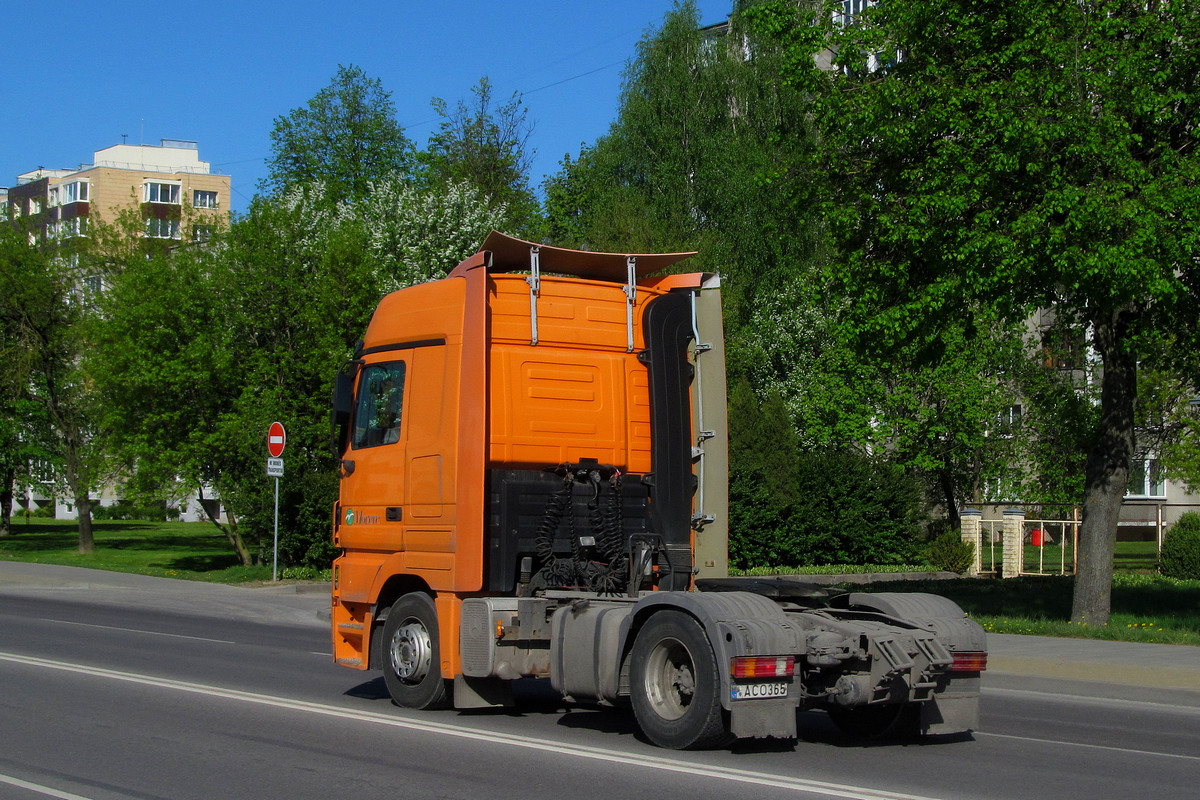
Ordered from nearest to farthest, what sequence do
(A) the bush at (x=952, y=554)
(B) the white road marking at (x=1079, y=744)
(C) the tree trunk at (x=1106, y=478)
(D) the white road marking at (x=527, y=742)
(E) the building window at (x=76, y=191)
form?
(D) the white road marking at (x=527, y=742), (B) the white road marking at (x=1079, y=744), (C) the tree trunk at (x=1106, y=478), (A) the bush at (x=952, y=554), (E) the building window at (x=76, y=191)

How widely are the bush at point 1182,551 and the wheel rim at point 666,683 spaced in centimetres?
2393

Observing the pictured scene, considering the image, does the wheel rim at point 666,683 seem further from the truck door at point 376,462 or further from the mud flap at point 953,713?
the truck door at point 376,462

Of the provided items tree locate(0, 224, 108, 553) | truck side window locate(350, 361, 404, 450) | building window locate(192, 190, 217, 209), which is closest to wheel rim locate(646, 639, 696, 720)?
truck side window locate(350, 361, 404, 450)

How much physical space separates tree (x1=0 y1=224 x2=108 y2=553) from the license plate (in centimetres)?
3672

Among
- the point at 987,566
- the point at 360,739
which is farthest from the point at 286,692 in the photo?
the point at 987,566

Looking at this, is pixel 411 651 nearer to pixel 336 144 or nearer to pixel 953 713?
pixel 953 713

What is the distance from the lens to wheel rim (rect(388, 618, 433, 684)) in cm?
1002

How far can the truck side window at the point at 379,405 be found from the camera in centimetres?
1053

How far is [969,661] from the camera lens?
8453 millimetres

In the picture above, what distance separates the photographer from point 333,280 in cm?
3141

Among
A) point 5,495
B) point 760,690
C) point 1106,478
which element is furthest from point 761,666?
point 5,495

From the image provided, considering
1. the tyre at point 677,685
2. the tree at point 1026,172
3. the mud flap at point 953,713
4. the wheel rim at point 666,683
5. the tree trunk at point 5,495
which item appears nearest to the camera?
the tyre at point 677,685

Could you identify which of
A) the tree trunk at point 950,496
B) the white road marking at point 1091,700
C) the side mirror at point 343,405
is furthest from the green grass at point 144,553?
the tree trunk at point 950,496

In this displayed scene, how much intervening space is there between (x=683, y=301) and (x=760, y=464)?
72.1 feet
